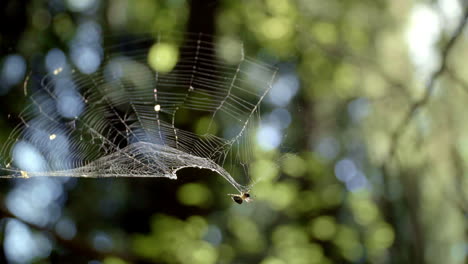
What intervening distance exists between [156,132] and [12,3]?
216cm

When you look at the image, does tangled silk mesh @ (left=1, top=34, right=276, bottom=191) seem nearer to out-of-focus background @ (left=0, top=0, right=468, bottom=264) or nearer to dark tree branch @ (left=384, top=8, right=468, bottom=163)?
out-of-focus background @ (left=0, top=0, right=468, bottom=264)

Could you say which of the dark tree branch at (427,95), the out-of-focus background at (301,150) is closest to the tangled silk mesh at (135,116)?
the out-of-focus background at (301,150)

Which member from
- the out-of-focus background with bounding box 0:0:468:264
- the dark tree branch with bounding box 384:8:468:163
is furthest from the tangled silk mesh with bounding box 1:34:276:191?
the dark tree branch with bounding box 384:8:468:163

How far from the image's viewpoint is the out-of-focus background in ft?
9.78

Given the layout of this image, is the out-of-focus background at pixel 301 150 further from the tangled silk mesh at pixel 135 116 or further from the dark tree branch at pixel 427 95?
the tangled silk mesh at pixel 135 116

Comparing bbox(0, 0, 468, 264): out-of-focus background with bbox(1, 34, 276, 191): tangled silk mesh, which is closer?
bbox(1, 34, 276, 191): tangled silk mesh

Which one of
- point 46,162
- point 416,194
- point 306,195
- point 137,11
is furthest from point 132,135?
point 416,194

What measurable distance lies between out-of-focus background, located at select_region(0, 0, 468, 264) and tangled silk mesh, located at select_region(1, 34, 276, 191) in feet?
0.70

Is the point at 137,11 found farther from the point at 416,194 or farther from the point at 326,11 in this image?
the point at 416,194

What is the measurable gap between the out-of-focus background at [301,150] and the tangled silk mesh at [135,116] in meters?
0.21

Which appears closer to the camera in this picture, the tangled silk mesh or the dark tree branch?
the tangled silk mesh

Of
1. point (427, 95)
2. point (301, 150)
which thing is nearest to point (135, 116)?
point (301, 150)

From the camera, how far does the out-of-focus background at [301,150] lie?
9.78 feet

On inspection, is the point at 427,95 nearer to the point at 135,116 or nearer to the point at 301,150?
the point at 301,150
